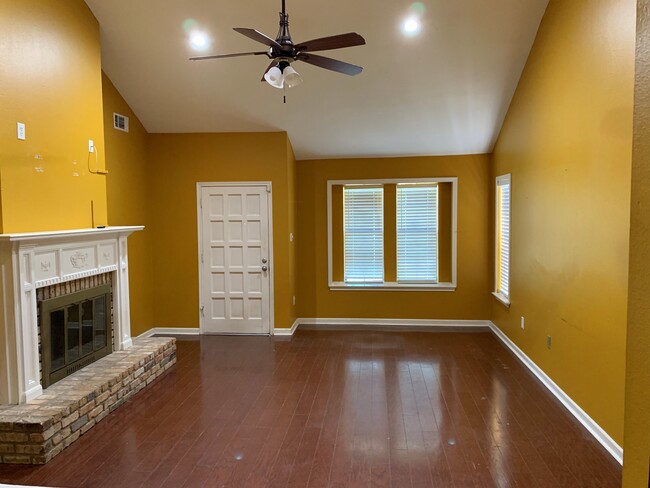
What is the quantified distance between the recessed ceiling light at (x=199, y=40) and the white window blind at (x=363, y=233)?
288cm

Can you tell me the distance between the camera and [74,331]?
384cm

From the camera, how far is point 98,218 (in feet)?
13.8

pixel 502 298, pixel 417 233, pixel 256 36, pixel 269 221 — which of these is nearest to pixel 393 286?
pixel 417 233

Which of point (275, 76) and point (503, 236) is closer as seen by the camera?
point (275, 76)

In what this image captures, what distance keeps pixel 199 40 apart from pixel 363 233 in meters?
3.42

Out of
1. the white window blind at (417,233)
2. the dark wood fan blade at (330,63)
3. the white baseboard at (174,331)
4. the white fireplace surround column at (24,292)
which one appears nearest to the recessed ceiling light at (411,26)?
the dark wood fan blade at (330,63)

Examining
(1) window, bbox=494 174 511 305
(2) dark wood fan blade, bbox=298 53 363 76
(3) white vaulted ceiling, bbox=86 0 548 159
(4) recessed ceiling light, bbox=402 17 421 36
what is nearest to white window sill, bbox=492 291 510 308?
(1) window, bbox=494 174 511 305

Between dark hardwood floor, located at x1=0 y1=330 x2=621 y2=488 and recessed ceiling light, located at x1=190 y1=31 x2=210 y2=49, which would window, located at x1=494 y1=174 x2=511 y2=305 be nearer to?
dark hardwood floor, located at x1=0 y1=330 x2=621 y2=488

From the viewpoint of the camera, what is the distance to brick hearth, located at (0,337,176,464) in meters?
2.89

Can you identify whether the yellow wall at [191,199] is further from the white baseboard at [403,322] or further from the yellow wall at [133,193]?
the white baseboard at [403,322]

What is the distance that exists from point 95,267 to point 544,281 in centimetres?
416

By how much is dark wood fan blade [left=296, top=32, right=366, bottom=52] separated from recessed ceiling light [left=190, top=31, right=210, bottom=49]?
2.06 metres

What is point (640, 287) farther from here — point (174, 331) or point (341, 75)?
point (174, 331)

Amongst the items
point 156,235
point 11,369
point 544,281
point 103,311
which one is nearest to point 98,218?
point 103,311
